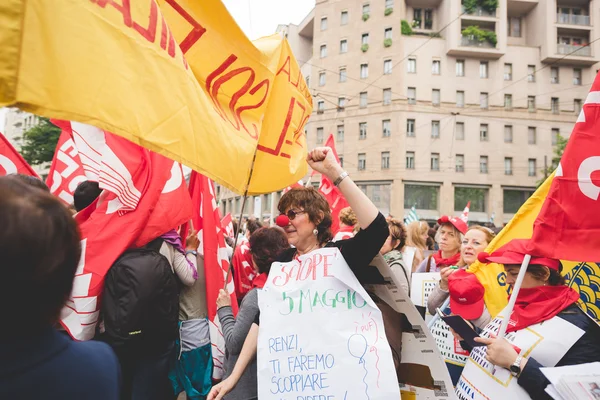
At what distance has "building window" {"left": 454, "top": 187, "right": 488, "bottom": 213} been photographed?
124 ft

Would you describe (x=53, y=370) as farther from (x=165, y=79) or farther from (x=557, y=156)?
(x=557, y=156)

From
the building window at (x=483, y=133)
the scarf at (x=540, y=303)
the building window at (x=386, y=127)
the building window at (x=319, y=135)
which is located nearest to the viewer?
the scarf at (x=540, y=303)

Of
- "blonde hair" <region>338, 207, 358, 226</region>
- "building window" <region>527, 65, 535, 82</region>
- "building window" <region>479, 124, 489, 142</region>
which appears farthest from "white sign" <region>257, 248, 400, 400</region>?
"building window" <region>527, 65, 535, 82</region>

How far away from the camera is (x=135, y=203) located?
9.51 feet

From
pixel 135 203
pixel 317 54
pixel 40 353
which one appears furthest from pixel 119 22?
pixel 317 54

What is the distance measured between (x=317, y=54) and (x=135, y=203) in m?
40.9

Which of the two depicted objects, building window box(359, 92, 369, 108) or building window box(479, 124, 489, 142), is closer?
building window box(479, 124, 489, 142)

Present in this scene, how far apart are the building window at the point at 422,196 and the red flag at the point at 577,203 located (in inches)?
1397

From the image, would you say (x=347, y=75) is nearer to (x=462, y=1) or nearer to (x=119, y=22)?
(x=462, y=1)

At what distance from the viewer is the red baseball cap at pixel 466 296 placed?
316 cm

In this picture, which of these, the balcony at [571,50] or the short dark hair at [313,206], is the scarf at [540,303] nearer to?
the short dark hair at [313,206]

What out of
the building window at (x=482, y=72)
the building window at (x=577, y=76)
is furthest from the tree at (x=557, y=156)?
the building window at (x=482, y=72)

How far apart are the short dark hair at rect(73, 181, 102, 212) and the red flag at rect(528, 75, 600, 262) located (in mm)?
2887

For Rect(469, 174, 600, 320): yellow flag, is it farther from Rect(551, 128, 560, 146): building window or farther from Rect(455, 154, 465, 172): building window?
Rect(551, 128, 560, 146): building window
